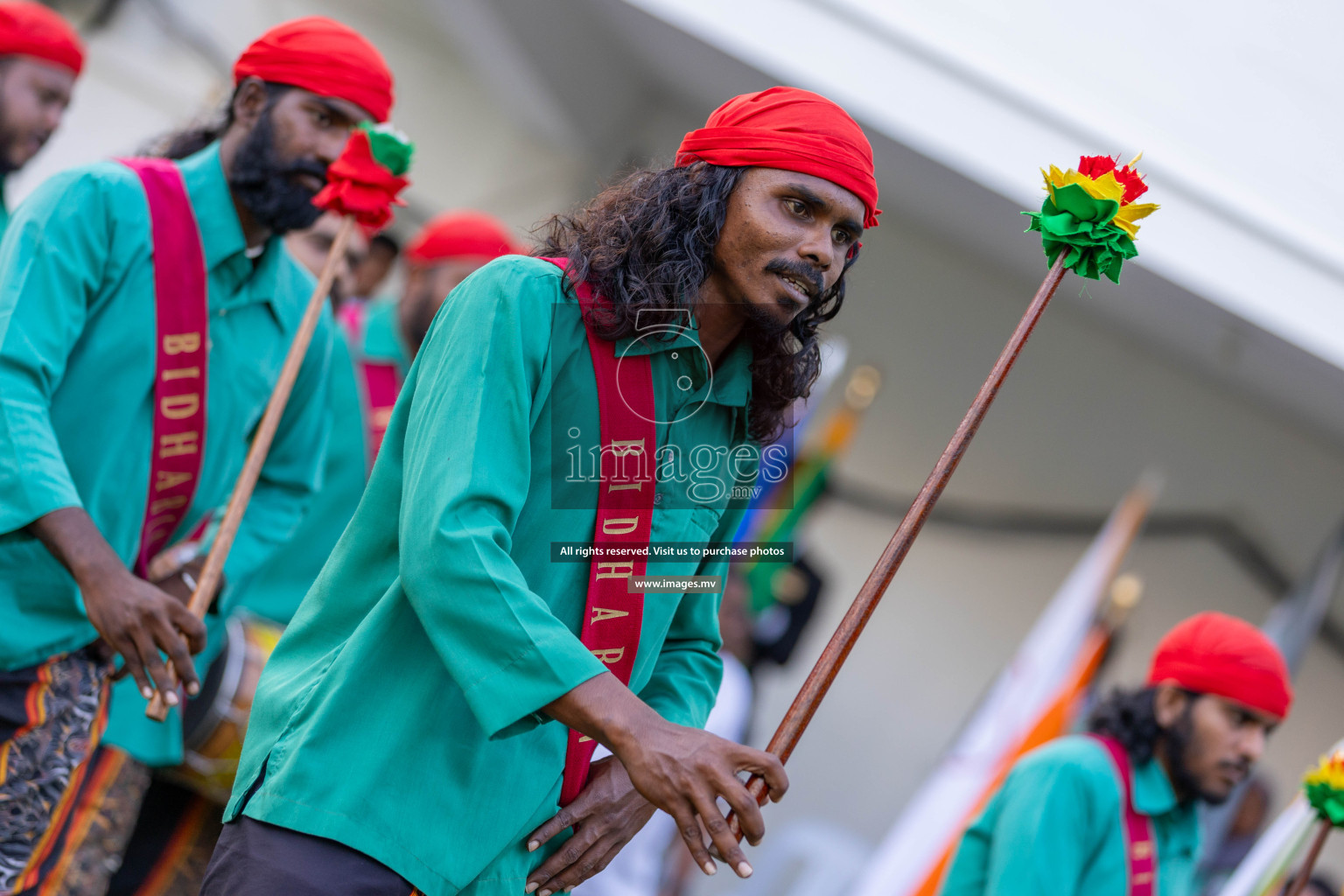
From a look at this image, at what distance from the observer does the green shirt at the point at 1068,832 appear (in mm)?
3508

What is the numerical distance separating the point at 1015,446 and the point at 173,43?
5.54 metres

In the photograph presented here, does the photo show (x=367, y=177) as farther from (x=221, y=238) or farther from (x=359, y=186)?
(x=221, y=238)

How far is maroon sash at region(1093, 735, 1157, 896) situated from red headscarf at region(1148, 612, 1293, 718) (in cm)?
44

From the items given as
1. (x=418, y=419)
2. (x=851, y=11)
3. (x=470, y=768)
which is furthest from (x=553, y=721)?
(x=851, y=11)

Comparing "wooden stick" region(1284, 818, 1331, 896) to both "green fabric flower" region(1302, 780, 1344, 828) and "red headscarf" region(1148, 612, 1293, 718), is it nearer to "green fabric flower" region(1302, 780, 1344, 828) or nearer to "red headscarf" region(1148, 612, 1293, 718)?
"green fabric flower" region(1302, 780, 1344, 828)

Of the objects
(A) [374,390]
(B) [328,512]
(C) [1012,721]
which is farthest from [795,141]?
(C) [1012,721]

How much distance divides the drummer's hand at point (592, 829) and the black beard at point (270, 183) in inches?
65.0

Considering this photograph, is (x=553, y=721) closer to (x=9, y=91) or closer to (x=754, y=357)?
(x=754, y=357)

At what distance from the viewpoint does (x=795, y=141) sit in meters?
2.06

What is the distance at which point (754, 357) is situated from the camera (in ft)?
7.19

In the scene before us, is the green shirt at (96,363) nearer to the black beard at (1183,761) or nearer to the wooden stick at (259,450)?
the wooden stick at (259,450)

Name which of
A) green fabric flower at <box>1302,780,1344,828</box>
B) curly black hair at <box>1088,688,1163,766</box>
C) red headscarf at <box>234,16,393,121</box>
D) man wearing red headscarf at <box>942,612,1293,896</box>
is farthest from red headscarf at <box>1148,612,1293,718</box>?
red headscarf at <box>234,16,393,121</box>

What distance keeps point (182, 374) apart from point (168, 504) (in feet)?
0.97

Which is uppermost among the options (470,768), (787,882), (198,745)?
(470,768)
